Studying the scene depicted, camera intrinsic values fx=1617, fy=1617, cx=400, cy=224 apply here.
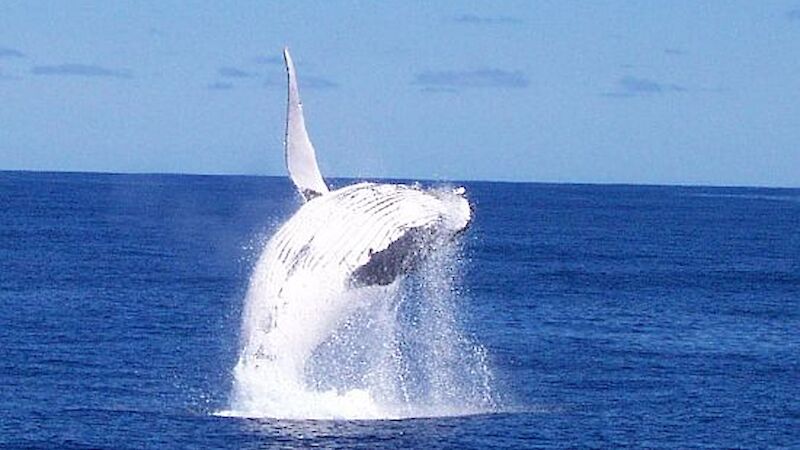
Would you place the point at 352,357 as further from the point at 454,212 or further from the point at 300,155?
the point at 454,212

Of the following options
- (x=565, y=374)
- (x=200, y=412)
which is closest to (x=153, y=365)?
(x=200, y=412)

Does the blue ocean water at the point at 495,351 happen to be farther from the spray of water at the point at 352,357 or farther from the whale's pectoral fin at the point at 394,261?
the whale's pectoral fin at the point at 394,261

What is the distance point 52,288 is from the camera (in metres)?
89.8

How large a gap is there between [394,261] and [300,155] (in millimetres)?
3731

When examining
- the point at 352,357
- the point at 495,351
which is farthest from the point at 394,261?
the point at 495,351

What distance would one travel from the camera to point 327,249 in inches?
1382

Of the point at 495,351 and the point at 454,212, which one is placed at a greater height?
the point at 454,212

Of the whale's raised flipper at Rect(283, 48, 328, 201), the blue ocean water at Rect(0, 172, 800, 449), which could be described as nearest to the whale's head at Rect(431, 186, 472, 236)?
the whale's raised flipper at Rect(283, 48, 328, 201)

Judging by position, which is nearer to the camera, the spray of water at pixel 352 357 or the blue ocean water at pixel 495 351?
the spray of water at pixel 352 357

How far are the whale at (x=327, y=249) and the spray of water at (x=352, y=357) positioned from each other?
50mm

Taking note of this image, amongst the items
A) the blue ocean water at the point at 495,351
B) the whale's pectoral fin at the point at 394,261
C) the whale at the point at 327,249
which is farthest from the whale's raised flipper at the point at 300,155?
the blue ocean water at the point at 495,351

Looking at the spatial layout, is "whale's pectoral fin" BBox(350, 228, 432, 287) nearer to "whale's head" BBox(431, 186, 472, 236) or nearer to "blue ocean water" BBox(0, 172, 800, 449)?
"whale's head" BBox(431, 186, 472, 236)

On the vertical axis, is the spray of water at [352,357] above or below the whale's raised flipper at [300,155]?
below

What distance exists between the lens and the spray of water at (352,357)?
3662 centimetres
